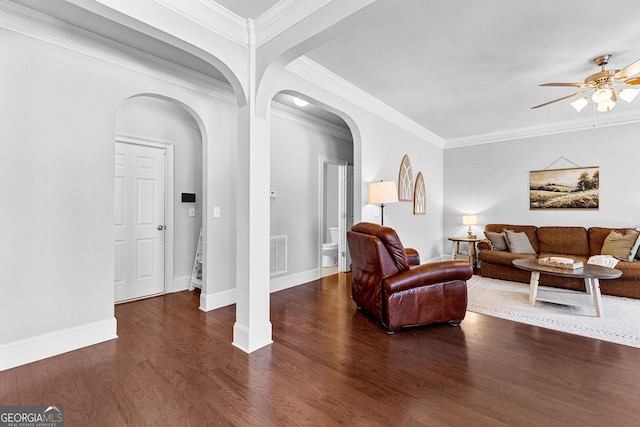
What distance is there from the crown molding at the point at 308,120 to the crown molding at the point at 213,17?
1.55 meters

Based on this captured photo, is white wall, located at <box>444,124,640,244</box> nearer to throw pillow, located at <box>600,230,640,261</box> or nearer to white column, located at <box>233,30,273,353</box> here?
throw pillow, located at <box>600,230,640,261</box>

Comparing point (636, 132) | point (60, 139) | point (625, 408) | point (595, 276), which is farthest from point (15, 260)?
Answer: point (636, 132)

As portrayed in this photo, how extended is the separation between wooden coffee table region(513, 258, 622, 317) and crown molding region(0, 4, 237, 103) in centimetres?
417

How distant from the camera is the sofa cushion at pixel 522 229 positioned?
5.12m

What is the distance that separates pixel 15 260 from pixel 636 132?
25.2ft

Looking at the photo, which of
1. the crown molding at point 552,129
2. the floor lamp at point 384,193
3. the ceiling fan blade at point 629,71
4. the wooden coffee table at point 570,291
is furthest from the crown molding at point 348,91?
the wooden coffee table at point 570,291

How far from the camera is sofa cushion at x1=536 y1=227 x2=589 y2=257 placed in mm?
4734

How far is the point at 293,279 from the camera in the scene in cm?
430

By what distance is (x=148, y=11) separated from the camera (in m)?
1.83

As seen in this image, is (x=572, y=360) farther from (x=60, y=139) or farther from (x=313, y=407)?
(x=60, y=139)

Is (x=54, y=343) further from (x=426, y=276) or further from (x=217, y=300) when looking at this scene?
(x=426, y=276)

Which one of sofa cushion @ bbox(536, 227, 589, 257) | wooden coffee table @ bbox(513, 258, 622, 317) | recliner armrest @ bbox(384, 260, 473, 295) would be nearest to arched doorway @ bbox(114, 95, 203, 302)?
recliner armrest @ bbox(384, 260, 473, 295)

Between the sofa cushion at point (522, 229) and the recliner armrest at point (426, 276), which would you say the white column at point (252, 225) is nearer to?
the recliner armrest at point (426, 276)

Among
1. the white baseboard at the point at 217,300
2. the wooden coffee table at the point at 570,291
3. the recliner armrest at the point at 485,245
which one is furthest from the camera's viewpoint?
the recliner armrest at the point at 485,245
